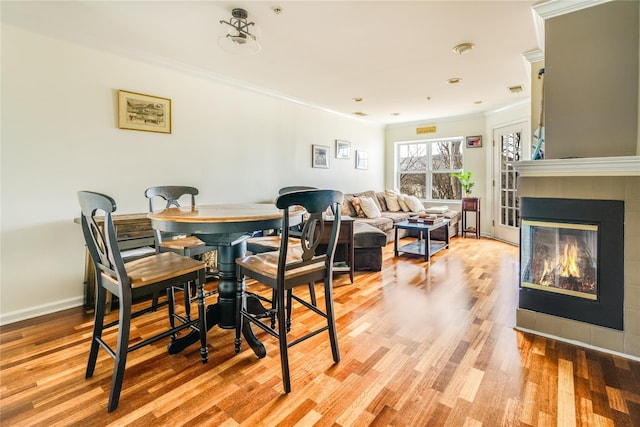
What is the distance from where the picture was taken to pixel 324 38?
2.66m

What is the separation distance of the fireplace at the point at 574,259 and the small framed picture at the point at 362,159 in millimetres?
4137

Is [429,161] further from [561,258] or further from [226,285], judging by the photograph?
[226,285]

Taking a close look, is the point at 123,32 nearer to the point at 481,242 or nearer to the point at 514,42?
the point at 514,42

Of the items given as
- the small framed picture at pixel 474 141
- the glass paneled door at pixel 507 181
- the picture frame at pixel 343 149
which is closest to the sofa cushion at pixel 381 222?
the picture frame at pixel 343 149

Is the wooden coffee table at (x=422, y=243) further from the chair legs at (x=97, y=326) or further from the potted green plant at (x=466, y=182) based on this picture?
the chair legs at (x=97, y=326)

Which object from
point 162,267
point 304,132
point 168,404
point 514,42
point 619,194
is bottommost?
point 168,404

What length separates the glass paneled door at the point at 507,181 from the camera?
5.09 m

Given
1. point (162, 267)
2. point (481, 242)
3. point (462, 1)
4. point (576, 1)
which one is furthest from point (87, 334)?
point (481, 242)

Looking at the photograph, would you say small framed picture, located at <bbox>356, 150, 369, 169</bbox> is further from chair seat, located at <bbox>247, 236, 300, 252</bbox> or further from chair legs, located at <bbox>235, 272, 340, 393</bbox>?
chair legs, located at <bbox>235, 272, 340, 393</bbox>

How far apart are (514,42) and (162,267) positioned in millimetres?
3394

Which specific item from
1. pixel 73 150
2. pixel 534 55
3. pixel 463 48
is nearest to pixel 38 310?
pixel 73 150

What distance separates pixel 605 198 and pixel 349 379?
188cm

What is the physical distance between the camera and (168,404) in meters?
1.47

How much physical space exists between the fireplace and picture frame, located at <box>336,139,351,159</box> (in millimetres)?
3721
